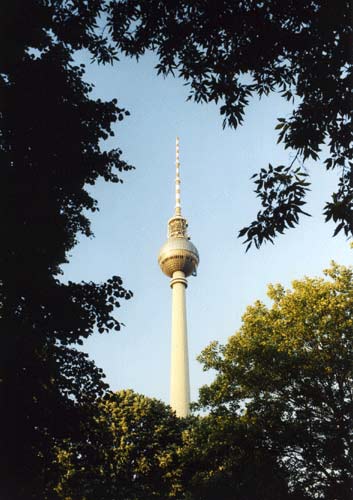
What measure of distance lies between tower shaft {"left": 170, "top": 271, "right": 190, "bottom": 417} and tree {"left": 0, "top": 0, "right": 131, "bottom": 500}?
1952 inches

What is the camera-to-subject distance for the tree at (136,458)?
2712cm

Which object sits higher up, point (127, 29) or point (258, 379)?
point (127, 29)

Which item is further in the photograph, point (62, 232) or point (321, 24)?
point (62, 232)

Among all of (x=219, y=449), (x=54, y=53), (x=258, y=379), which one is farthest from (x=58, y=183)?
(x=219, y=449)

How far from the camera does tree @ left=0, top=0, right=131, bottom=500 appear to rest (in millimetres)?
9438

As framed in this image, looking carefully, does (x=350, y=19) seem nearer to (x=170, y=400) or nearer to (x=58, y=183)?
(x=58, y=183)

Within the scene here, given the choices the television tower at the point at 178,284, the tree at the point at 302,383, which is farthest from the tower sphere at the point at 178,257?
the tree at the point at 302,383

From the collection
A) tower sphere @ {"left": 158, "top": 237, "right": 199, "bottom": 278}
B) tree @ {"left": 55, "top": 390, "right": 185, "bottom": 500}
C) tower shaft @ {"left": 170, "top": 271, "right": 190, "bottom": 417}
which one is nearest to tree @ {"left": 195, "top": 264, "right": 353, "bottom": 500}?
tree @ {"left": 55, "top": 390, "right": 185, "bottom": 500}

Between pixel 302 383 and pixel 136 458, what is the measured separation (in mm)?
16051

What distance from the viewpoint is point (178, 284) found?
243ft

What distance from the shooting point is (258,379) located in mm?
19141

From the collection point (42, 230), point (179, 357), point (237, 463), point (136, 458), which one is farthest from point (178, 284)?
point (42, 230)

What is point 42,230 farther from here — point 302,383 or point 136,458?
point 136,458

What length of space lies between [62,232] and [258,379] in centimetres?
1127
